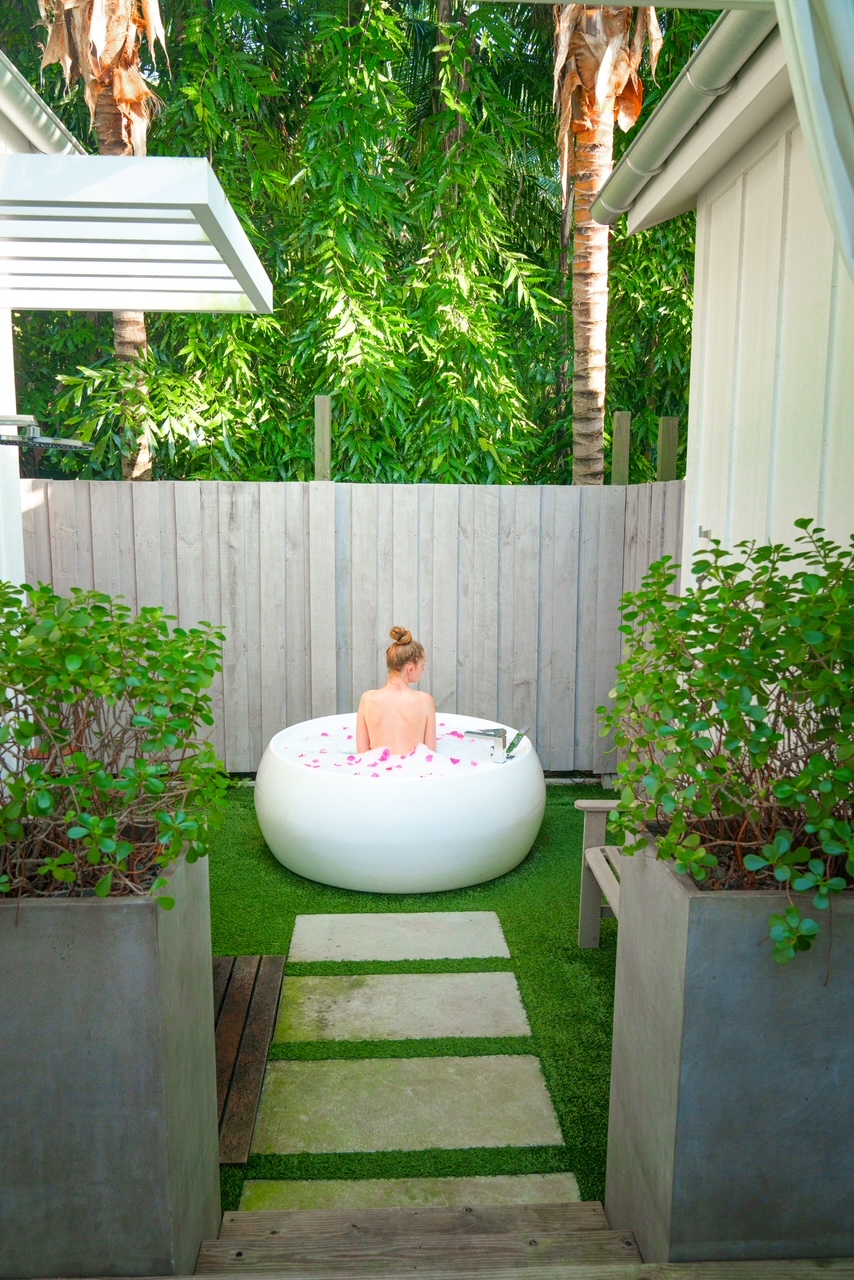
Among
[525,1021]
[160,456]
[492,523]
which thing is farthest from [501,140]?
[525,1021]

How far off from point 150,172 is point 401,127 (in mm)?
6123

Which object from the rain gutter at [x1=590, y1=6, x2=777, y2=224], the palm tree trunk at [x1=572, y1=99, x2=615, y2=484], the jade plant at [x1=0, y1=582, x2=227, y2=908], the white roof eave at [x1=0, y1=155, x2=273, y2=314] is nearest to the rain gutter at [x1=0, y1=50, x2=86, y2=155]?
the white roof eave at [x1=0, y1=155, x2=273, y2=314]

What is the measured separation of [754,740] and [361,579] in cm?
433

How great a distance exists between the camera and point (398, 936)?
381 cm

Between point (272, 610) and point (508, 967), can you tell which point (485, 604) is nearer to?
point (272, 610)

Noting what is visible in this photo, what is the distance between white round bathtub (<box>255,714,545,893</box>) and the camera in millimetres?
4051

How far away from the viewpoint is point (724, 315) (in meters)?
3.57

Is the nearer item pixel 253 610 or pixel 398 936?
pixel 398 936

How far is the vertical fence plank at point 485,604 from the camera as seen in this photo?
5.78 meters

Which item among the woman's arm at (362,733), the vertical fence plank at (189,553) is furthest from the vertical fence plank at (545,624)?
the vertical fence plank at (189,553)

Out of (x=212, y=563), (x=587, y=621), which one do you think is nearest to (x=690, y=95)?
(x=587, y=621)

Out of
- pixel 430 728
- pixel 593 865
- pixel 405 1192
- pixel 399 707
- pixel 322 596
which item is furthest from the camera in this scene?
pixel 322 596

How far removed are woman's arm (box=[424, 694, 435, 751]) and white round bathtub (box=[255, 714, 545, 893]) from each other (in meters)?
0.09

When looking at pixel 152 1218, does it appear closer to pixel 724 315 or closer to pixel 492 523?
pixel 724 315
